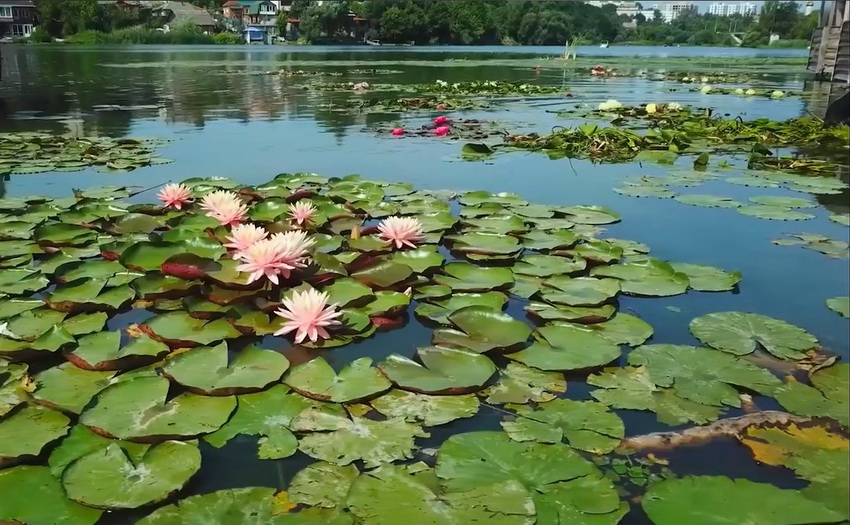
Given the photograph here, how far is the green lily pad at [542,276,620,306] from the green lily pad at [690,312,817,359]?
0.84ft

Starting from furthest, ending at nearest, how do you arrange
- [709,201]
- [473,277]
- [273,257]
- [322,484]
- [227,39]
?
[227,39], [709,201], [473,277], [273,257], [322,484]

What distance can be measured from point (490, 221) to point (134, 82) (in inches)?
434

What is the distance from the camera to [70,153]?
13.6 feet

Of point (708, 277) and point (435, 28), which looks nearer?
point (708, 277)

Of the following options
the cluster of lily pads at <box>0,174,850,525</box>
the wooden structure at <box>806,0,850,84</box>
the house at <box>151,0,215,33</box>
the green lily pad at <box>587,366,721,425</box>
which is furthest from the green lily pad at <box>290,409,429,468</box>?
the house at <box>151,0,215,33</box>

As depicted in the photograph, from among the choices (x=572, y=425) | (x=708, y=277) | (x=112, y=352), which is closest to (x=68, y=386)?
(x=112, y=352)

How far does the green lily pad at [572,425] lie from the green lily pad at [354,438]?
0.20 m

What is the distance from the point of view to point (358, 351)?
5.17 ft

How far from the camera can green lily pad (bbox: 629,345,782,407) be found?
52.0 inches

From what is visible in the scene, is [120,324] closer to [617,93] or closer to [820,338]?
[820,338]

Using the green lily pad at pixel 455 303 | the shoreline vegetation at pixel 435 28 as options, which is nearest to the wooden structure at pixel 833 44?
the green lily pad at pixel 455 303

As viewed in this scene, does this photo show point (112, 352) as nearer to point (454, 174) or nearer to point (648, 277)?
point (648, 277)

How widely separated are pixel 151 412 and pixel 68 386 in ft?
0.85

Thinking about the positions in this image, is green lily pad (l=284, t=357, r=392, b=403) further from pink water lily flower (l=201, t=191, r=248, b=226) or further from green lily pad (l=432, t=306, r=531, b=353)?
pink water lily flower (l=201, t=191, r=248, b=226)
